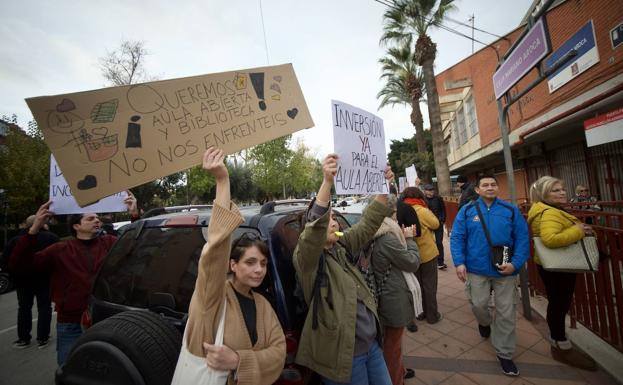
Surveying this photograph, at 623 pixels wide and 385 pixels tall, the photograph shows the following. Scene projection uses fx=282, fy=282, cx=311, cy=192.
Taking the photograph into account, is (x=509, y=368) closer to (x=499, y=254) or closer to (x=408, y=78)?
(x=499, y=254)

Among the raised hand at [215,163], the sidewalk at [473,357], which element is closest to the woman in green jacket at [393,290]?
the sidewalk at [473,357]

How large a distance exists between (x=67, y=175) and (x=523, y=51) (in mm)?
4272

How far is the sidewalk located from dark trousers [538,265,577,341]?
12.4 inches

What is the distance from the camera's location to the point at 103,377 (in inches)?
58.8

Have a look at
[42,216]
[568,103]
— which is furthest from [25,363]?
[568,103]

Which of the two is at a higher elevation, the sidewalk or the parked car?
the parked car

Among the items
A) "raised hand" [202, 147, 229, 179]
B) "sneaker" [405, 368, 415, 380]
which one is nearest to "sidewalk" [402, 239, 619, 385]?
"sneaker" [405, 368, 415, 380]

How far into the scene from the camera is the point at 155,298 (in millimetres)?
1935

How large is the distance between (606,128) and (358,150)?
552cm

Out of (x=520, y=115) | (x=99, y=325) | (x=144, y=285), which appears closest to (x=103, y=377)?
(x=99, y=325)

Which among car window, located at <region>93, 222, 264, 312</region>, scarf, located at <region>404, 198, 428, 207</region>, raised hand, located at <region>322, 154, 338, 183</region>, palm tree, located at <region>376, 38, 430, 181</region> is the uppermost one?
palm tree, located at <region>376, 38, 430, 181</region>

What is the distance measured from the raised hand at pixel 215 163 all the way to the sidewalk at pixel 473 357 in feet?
8.85

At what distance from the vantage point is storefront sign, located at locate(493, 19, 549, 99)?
A: 283 centimetres

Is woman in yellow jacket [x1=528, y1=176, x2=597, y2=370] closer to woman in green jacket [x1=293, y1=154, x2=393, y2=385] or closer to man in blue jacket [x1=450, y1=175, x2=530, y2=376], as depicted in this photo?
man in blue jacket [x1=450, y1=175, x2=530, y2=376]
